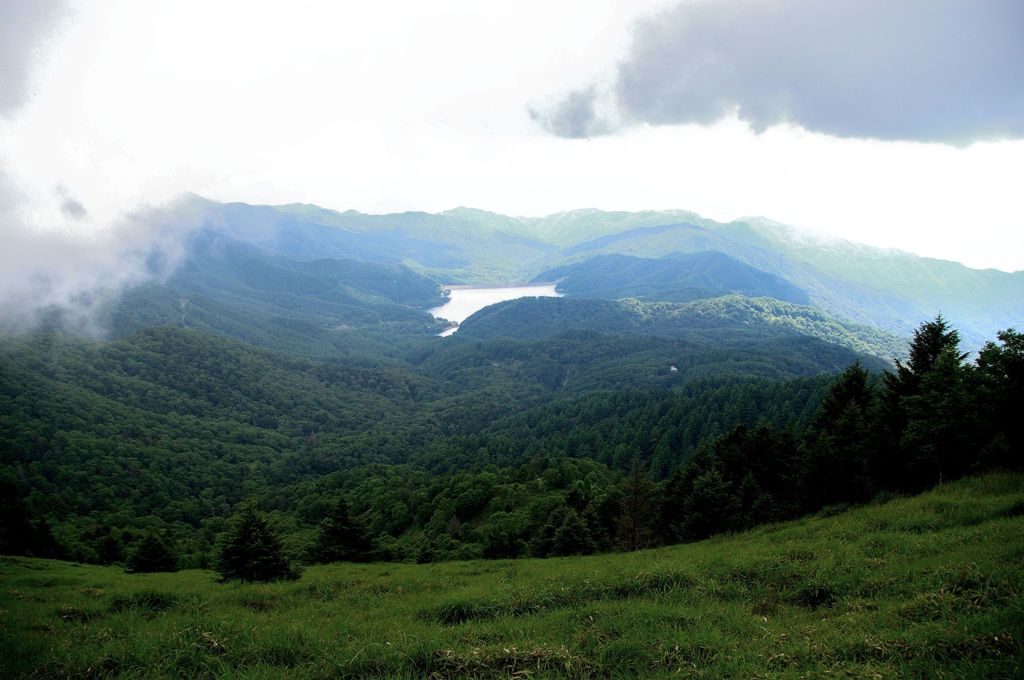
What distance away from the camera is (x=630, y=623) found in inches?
389

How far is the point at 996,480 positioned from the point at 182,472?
166 meters

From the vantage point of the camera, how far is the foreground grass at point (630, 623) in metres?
7.80

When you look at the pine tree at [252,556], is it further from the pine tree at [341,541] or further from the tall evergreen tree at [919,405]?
the tall evergreen tree at [919,405]

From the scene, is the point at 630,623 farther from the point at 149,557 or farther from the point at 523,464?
the point at 523,464

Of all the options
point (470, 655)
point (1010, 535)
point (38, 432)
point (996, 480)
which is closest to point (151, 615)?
point (470, 655)

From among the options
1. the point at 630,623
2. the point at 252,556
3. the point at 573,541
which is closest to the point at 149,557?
the point at 252,556

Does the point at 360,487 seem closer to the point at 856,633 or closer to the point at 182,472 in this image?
the point at 182,472

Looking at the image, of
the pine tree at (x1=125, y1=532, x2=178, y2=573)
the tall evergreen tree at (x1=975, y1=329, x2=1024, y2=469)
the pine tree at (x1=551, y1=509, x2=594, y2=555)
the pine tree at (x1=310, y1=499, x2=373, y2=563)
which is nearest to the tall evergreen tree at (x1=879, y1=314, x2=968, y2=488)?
the tall evergreen tree at (x1=975, y1=329, x2=1024, y2=469)

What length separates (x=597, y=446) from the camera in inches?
4658

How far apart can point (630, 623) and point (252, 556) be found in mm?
19769

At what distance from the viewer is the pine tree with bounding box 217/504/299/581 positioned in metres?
22.5

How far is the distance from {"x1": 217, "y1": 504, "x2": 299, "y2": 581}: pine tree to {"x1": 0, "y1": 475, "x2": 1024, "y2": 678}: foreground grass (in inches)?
277

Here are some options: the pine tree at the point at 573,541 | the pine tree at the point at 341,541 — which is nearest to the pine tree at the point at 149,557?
the pine tree at the point at 341,541

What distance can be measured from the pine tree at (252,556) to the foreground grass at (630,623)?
23.1ft
